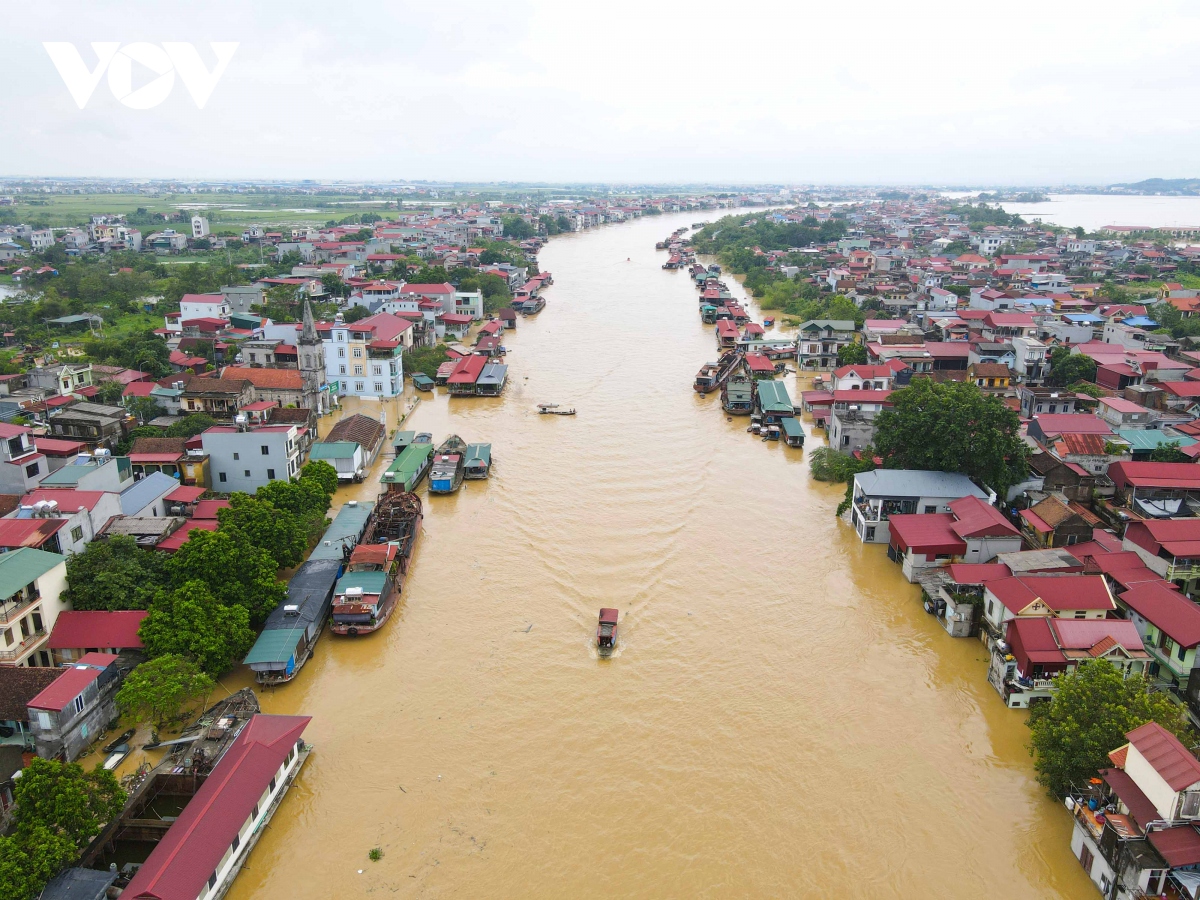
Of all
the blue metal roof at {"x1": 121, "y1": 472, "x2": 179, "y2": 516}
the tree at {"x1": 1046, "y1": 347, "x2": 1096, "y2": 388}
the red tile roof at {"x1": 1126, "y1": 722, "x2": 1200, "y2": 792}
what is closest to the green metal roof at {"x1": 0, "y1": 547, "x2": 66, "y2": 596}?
the blue metal roof at {"x1": 121, "y1": 472, "x2": 179, "y2": 516}

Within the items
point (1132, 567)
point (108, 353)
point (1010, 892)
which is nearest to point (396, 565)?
point (1010, 892)

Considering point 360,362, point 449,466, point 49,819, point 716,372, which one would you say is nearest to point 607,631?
point 49,819

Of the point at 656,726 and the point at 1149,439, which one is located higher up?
the point at 1149,439

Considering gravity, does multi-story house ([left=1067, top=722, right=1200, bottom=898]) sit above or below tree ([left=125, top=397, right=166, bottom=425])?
below

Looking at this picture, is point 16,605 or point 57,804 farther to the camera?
point 16,605

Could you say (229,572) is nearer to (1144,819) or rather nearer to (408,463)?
(408,463)

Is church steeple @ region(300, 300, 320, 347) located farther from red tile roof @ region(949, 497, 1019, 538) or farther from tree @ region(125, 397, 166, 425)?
red tile roof @ region(949, 497, 1019, 538)

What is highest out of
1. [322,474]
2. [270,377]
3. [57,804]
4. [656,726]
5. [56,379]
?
[56,379]
